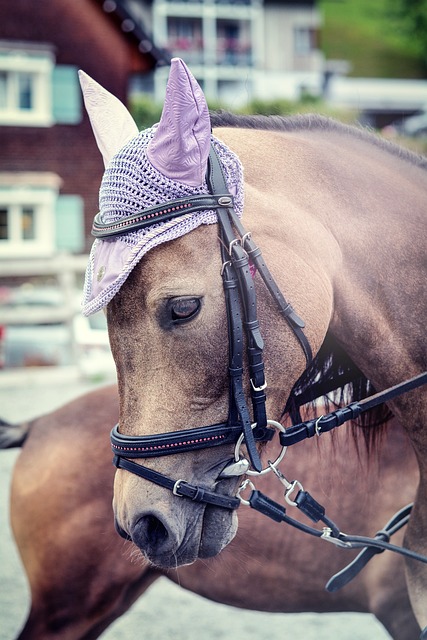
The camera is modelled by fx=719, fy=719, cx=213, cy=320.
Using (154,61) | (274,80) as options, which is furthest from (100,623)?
(274,80)

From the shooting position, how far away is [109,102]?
169 cm

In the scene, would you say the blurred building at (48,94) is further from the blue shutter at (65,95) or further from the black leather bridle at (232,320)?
the black leather bridle at (232,320)

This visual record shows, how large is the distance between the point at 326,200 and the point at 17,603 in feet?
10.6

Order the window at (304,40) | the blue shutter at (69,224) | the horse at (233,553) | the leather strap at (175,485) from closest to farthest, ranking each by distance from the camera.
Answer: the leather strap at (175,485) < the horse at (233,553) < the blue shutter at (69,224) < the window at (304,40)

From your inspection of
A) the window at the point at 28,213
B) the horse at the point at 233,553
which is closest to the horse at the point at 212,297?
the horse at the point at 233,553

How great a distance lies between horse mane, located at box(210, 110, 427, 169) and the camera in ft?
5.90

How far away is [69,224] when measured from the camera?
16.5m

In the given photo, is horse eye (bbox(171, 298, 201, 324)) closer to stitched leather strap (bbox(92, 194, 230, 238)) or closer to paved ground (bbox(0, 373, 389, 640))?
stitched leather strap (bbox(92, 194, 230, 238))

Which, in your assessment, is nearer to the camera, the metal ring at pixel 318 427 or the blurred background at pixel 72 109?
the metal ring at pixel 318 427

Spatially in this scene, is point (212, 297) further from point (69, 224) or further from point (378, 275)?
point (69, 224)

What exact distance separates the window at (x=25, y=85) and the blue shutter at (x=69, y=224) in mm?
1805

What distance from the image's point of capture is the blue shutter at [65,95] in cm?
1582

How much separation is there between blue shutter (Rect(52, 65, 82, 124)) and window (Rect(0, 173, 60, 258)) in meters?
1.36

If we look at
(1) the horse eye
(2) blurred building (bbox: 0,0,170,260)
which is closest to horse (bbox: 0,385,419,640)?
(1) the horse eye
